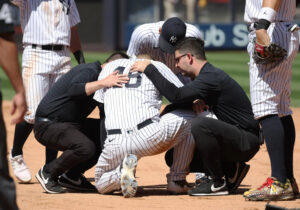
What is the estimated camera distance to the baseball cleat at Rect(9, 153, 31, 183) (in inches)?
215

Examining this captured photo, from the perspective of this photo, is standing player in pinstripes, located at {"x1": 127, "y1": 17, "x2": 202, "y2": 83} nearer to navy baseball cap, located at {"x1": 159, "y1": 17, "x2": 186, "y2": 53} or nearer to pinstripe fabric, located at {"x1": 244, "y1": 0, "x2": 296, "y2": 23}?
navy baseball cap, located at {"x1": 159, "y1": 17, "x2": 186, "y2": 53}

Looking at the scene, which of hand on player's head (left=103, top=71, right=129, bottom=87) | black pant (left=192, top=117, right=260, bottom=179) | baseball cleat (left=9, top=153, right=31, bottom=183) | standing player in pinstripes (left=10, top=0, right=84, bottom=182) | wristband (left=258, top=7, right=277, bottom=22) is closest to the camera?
wristband (left=258, top=7, right=277, bottom=22)

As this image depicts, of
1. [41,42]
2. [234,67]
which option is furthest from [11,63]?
[234,67]

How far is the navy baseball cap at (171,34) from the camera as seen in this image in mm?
5211

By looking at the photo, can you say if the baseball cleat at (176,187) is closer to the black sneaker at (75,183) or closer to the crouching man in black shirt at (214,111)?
the crouching man in black shirt at (214,111)

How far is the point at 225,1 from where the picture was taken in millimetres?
17938

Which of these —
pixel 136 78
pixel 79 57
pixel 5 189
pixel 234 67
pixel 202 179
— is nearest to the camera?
pixel 5 189

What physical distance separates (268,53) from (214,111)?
0.73 meters

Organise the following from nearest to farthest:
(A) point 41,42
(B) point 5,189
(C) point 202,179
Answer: (B) point 5,189 → (C) point 202,179 → (A) point 41,42

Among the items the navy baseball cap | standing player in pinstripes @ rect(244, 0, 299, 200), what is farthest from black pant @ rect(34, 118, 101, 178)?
standing player in pinstripes @ rect(244, 0, 299, 200)

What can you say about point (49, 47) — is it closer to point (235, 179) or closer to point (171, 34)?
point (171, 34)

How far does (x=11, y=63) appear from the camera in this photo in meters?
3.11

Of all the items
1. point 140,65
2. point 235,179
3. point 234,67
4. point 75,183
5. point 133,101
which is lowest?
point 234,67

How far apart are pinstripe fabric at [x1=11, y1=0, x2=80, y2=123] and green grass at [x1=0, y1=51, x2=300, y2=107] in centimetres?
499
